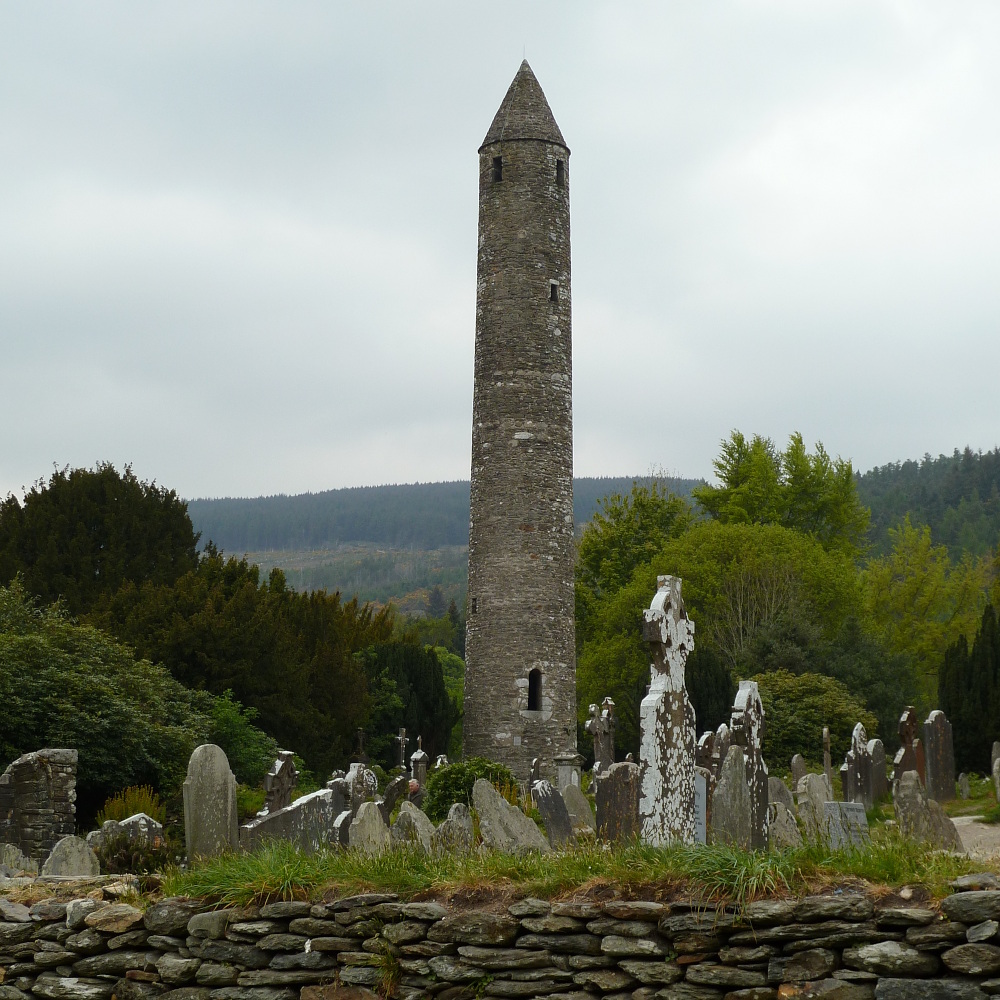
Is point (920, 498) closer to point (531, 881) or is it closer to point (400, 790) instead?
point (400, 790)

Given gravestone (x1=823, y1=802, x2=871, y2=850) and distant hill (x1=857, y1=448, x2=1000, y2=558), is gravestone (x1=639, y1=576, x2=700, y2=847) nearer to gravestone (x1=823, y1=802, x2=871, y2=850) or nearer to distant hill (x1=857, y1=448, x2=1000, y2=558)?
gravestone (x1=823, y1=802, x2=871, y2=850)

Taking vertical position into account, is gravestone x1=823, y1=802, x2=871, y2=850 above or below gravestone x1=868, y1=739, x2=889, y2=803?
above

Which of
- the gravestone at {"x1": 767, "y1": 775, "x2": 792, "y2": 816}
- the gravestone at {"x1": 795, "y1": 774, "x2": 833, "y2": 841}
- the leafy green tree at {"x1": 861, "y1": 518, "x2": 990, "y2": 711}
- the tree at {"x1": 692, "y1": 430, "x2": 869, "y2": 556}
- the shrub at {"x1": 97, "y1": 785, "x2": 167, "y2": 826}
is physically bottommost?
the shrub at {"x1": 97, "y1": 785, "x2": 167, "y2": 826}

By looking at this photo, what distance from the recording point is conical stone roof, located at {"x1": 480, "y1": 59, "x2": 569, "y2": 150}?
1178 inches

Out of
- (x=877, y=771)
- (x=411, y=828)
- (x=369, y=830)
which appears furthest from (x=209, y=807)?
(x=877, y=771)

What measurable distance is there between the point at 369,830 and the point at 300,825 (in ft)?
5.45

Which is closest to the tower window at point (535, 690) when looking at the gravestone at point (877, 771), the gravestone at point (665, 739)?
the gravestone at point (877, 771)

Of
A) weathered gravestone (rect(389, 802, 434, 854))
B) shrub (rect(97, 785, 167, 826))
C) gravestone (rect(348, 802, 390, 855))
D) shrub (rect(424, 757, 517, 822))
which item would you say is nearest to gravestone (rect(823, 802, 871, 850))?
weathered gravestone (rect(389, 802, 434, 854))

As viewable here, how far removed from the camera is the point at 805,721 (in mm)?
30062

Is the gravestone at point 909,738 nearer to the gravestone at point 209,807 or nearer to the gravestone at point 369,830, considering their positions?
the gravestone at point 369,830

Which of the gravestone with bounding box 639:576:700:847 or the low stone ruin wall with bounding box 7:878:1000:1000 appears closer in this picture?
the low stone ruin wall with bounding box 7:878:1000:1000

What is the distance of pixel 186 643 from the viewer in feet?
86.2

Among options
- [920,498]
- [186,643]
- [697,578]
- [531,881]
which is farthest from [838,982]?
[920,498]

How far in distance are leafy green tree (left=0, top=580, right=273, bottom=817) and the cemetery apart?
360 inches
